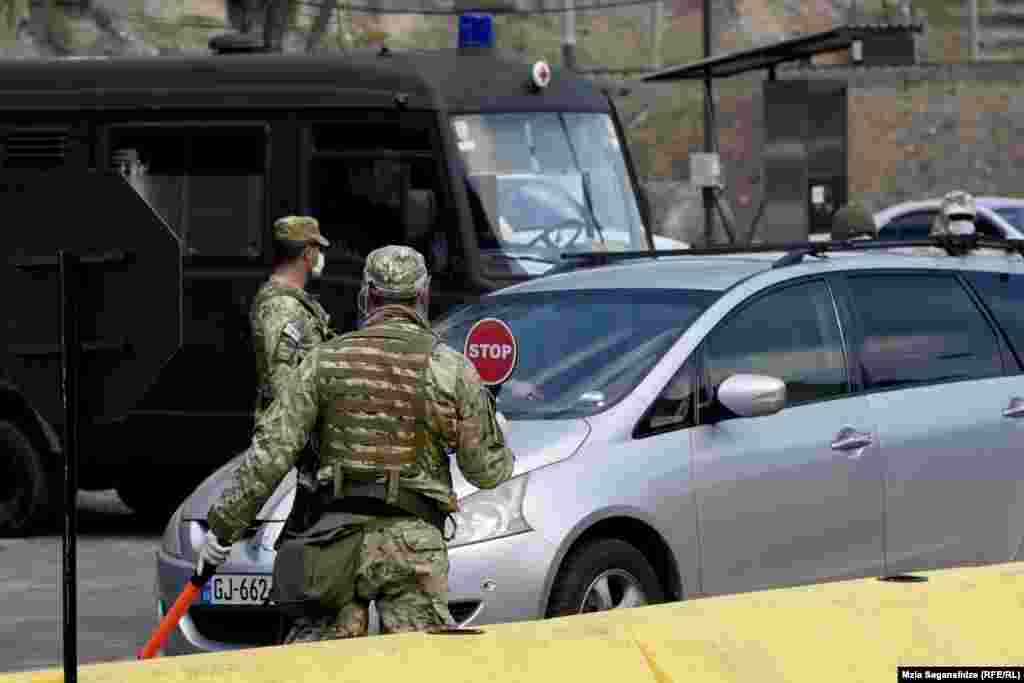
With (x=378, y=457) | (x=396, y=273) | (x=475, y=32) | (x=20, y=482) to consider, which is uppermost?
(x=475, y=32)

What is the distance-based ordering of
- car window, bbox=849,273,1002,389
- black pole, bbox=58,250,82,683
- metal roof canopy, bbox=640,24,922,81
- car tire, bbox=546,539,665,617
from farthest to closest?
metal roof canopy, bbox=640,24,922,81 < car window, bbox=849,273,1002,389 < car tire, bbox=546,539,665,617 < black pole, bbox=58,250,82,683

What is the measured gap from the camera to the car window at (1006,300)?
10047 mm

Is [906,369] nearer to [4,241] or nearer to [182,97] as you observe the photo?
[4,241]

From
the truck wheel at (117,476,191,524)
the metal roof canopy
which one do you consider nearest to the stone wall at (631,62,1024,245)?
the metal roof canopy

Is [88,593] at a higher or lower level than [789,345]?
lower

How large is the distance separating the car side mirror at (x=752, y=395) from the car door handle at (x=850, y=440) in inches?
19.9

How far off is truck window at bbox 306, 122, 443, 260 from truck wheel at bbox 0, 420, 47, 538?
6.81 feet

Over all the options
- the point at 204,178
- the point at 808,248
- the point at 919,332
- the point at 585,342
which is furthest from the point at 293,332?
the point at 204,178

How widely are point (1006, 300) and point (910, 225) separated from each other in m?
14.5

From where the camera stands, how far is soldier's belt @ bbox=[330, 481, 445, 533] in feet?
21.5

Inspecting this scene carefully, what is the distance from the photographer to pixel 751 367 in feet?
29.6

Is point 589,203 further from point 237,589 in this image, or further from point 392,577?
point 392,577

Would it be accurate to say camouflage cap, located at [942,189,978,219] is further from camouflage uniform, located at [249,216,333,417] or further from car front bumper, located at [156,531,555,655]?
car front bumper, located at [156,531,555,655]

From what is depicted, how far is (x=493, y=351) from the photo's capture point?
797cm
